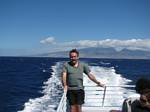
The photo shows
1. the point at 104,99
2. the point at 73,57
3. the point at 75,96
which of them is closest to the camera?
the point at 73,57

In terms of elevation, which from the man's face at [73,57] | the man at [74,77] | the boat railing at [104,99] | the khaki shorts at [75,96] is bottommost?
the boat railing at [104,99]

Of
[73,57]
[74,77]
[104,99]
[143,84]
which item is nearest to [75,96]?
[74,77]

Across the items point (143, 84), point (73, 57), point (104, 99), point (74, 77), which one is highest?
point (73, 57)

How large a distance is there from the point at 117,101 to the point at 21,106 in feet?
27.0

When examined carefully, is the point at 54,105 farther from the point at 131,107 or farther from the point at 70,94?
the point at 131,107

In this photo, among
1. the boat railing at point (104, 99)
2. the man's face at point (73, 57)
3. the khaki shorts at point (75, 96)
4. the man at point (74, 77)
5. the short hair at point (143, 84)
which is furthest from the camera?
the boat railing at point (104, 99)

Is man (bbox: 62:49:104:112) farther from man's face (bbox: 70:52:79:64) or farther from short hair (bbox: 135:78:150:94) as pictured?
short hair (bbox: 135:78:150:94)

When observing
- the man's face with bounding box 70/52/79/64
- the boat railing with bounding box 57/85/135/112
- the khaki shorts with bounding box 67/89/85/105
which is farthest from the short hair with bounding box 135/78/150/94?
the boat railing with bounding box 57/85/135/112

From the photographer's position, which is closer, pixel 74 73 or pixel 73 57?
pixel 73 57

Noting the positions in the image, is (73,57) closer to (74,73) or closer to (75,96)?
(74,73)

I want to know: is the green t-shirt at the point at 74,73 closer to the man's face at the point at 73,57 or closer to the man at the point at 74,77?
the man at the point at 74,77

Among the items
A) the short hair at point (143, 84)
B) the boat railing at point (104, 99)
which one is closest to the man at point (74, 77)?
the boat railing at point (104, 99)

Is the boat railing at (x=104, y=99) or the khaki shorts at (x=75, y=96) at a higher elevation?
the khaki shorts at (x=75, y=96)

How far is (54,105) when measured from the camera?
66.0 ft
